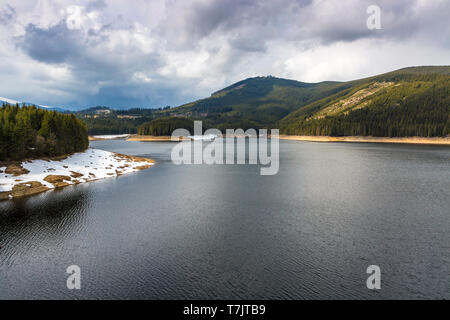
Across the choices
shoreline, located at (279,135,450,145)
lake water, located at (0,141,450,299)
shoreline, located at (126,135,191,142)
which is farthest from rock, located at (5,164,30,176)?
shoreline, located at (279,135,450,145)

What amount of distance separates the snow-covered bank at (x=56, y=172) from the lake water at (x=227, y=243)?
3.04 m

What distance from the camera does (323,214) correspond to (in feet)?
75.1

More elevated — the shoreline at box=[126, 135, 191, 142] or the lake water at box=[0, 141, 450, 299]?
the shoreline at box=[126, 135, 191, 142]

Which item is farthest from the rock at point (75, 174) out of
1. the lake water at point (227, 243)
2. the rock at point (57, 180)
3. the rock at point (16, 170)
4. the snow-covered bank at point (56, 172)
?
the lake water at point (227, 243)

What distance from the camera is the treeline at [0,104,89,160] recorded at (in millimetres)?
35469

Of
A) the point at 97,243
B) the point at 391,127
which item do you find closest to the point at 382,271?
the point at 97,243

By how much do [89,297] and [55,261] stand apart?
4619mm

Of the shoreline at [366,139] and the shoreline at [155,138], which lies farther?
the shoreline at [155,138]

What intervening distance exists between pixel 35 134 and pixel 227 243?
1563 inches

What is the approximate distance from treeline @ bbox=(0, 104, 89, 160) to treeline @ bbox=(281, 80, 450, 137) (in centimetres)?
13949

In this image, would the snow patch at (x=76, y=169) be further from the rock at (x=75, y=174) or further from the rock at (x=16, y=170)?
the rock at (x=16, y=170)

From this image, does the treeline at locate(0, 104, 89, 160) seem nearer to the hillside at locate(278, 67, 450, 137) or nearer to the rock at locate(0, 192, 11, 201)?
the rock at locate(0, 192, 11, 201)

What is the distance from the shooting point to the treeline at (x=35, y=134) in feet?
116

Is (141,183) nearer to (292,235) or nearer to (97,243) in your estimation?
(97,243)
